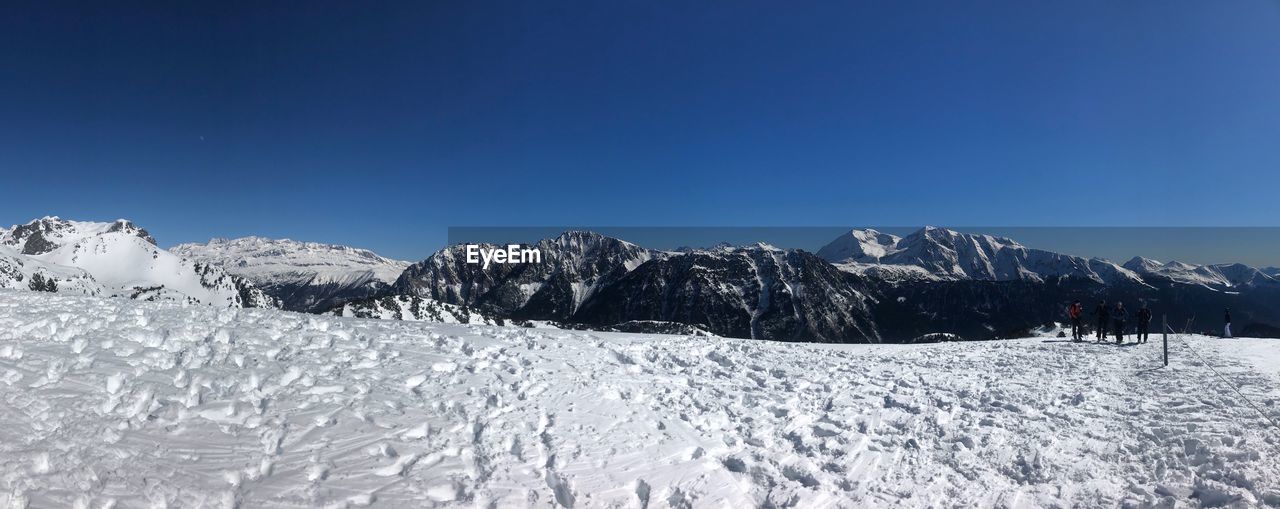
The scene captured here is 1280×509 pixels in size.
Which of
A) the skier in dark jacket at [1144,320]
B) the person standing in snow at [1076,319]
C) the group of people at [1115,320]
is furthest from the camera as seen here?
the person standing in snow at [1076,319]

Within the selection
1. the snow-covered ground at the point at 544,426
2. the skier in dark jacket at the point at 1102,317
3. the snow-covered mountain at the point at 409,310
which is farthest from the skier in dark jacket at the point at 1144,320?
the snow-covered mountain at the point at 409,310

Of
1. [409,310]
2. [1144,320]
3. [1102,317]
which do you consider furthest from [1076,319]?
[409,310]

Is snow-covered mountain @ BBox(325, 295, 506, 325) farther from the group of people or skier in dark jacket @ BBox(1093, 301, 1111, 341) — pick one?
skier in dark jacket @ BBox(1093, 301, 1111, 341)

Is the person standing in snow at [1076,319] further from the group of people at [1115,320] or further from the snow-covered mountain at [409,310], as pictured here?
the snow-covered mountain at [409,310]

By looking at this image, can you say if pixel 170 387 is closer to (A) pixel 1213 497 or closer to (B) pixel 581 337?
(B) pixel 581 337

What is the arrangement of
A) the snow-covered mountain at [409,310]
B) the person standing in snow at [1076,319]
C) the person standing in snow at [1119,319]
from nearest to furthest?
1. the person standing in snow at [1119,319]
2. the person standing in snow at [1076,319]
3. the snow-covered mountain at [409,310]
